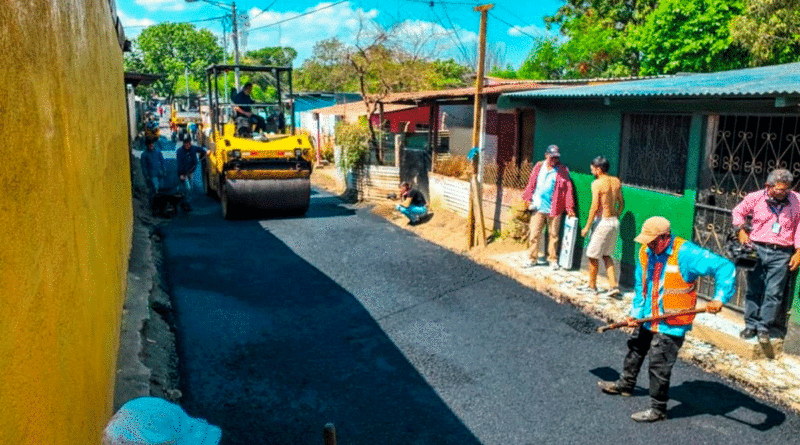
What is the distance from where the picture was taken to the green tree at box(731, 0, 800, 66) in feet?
50.0

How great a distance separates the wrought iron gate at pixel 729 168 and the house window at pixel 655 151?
35 cm

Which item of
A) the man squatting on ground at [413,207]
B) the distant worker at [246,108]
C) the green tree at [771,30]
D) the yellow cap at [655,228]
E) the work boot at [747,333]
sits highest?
the green tree at [771,30]

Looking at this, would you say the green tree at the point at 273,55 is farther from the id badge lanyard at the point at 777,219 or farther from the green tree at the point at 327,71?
the id badge lanyard at the point at 777,219

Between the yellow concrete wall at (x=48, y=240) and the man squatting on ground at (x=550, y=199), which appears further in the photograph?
the man squatting on ground at (x=550, y=199)

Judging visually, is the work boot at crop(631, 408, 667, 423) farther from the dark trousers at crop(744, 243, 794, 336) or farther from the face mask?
the face mask

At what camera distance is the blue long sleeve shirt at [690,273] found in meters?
4.36

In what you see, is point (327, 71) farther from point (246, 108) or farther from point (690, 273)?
point (690, 273)

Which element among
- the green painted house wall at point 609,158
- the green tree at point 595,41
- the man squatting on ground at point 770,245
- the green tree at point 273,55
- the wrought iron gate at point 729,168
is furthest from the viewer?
the green tree at point 273,55

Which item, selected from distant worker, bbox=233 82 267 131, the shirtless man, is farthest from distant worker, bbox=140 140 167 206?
the shirtless man

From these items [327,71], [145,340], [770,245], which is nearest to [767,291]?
[770,245]

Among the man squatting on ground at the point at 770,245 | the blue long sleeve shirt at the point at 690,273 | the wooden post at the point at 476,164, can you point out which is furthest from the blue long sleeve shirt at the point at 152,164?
the man squatting on ground at the point at 770,245

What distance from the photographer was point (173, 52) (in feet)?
218

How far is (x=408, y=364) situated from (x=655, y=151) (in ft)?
13.3

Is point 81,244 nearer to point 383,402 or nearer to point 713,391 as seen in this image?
point 383,402
